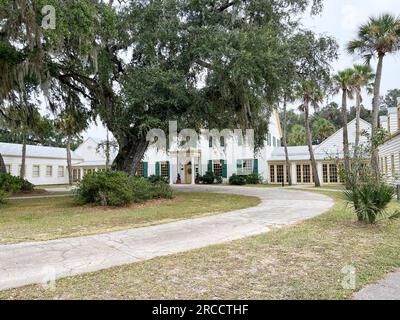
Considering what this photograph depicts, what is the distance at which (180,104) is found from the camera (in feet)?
41.5

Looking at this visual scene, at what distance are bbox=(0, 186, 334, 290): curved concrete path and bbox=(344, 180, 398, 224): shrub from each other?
1.56 meters

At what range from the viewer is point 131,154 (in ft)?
49.9

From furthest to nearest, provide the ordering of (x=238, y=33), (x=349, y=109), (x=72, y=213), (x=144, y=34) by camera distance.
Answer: (x=349, y=109) < (x=144, y=34) < (x=238, y=33) < (x=72, y=213)

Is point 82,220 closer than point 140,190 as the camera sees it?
Yes

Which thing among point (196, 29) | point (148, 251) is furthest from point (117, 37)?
point (148, 251)

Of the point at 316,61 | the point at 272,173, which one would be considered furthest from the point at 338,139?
the point at 316,61

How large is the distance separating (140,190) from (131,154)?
129 inches

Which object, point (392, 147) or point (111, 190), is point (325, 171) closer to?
point (392, 147)

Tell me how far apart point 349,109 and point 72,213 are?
1901 inches

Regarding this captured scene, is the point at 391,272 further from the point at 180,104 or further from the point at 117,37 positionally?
the point at 117,37

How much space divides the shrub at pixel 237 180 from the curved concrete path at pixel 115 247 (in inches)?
728

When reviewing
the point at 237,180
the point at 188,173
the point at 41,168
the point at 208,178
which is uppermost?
the point at 41,168

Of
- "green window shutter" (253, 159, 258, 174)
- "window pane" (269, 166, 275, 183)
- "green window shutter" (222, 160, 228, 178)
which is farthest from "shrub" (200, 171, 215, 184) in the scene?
"window pane" (269, 166, 275, 183)

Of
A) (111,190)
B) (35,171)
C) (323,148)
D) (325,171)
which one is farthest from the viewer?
(35,171)
